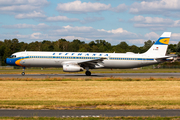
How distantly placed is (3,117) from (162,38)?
36.2m

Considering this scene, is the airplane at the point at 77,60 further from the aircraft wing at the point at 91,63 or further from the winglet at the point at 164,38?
the winglet at the point at 164,38

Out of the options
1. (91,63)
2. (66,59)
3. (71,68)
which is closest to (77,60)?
(66,59)

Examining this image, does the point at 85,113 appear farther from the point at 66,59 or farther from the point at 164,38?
the point at 164,38

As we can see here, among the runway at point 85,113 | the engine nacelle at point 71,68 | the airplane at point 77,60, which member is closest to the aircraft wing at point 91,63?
the airplane at point 77,60

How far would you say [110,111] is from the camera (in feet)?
38.7

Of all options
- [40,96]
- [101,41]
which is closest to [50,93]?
[40,96]

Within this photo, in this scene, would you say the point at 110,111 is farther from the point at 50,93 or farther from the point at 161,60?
the point at 161,60

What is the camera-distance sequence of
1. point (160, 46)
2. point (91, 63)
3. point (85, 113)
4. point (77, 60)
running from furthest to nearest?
point (160, 46), point (77, 60), point (91, 63), point (85, 113)

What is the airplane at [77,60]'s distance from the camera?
36.9 m

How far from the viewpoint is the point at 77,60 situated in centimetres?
3762

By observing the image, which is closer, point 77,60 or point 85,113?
point 85,113

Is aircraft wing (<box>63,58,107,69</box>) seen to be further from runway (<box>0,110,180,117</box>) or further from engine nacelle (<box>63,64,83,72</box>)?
runway (<box>0,110,180,117</box>)

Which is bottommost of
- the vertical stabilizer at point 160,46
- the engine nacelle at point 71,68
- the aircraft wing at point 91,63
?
the engine nacelle at point 71,68

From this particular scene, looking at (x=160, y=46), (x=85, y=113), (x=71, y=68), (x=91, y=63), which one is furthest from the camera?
(x=160, y=46)
